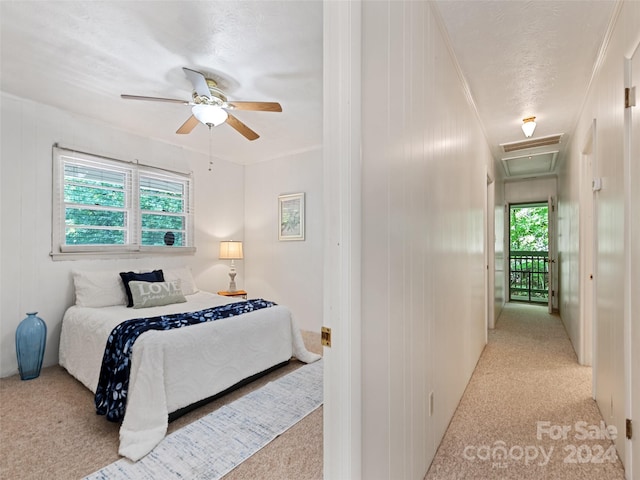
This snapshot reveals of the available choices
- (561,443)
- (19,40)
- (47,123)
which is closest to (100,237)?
(47,123)

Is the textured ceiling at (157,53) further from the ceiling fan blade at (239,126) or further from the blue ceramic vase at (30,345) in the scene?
the blue ceramic vase at (30,345)

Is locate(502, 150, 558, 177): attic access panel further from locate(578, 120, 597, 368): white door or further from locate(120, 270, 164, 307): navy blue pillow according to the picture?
locate(120, 270, 164, 307): navy blue pillow

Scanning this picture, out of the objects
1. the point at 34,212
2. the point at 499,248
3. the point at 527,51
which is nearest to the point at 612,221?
the point at 527,51

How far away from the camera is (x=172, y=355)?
2.13 m

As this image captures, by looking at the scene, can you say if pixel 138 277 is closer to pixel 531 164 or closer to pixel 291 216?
pixel 291 216

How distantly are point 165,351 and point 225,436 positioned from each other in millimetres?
680

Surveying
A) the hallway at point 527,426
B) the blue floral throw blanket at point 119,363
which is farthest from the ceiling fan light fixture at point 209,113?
the hallway at point 527,426

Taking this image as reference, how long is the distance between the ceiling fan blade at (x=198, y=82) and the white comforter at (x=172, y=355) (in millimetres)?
1788

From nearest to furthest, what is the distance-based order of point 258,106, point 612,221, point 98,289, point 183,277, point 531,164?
point 612,221
point 258,106
point 98,289
point 183,277
point 531,164

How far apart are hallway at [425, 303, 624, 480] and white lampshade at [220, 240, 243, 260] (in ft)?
11.1

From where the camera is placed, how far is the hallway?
5.39 feet

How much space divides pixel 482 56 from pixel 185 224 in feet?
12.5

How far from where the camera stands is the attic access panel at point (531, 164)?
488cm

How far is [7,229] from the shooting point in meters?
2.81
